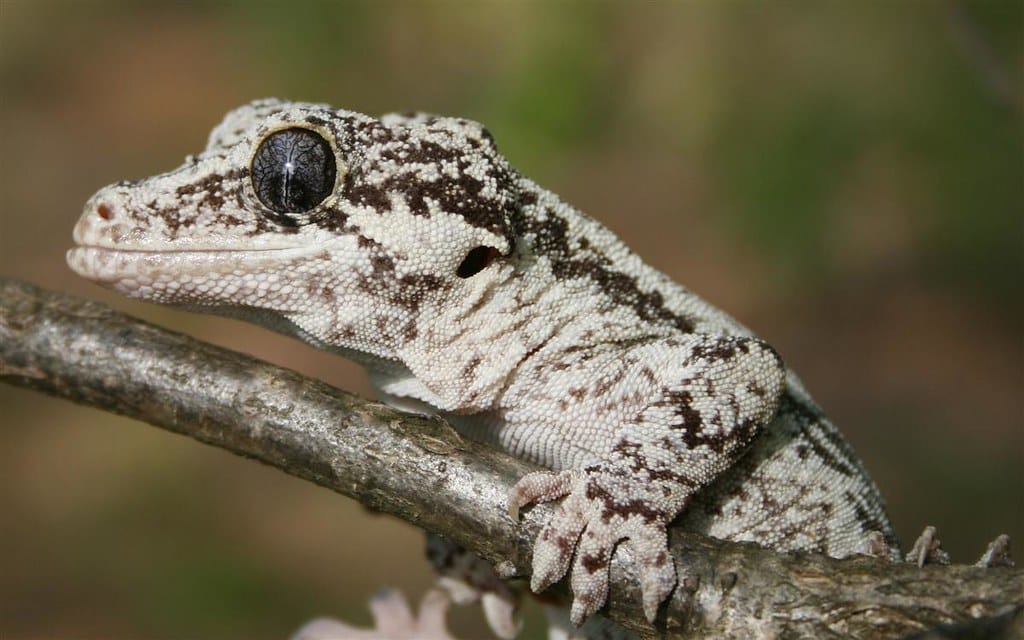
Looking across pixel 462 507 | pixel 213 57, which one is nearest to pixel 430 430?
pixel 462 507

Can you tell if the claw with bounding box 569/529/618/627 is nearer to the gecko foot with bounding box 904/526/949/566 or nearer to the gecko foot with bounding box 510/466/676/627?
the gecko foot with bounding box 510/466/676/627

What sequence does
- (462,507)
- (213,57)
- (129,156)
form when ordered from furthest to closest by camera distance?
(213,57)
(129,156)
(462,507)

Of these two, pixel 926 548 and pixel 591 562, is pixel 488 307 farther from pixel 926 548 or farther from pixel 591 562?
pixel 926 548

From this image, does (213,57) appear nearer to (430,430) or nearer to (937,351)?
(937,351)

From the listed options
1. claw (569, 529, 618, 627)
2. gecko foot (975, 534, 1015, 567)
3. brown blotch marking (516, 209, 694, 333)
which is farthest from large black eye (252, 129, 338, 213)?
gecko foot (975, 534, 1015, 567)

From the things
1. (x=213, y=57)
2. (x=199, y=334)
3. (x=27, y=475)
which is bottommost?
(x=27, y=475)

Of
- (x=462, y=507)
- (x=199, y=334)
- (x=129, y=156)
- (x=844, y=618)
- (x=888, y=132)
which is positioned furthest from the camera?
(x=129, y=156)
